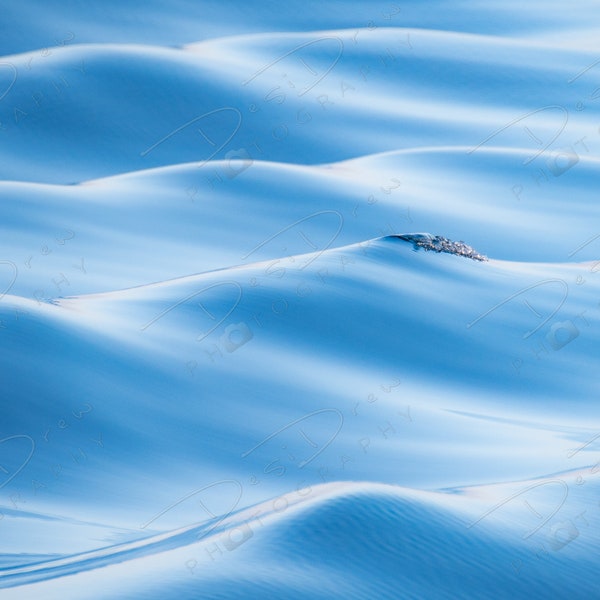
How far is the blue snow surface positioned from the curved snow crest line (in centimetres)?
5

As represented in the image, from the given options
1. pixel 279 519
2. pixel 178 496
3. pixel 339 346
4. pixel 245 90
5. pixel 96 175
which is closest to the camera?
pixel 279 519

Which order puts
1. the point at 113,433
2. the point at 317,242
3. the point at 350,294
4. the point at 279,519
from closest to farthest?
the point at 279,519 < the point at 113,433 < the point at 350,294 < the point at 317,242

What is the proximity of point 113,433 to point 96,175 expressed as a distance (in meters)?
5.45

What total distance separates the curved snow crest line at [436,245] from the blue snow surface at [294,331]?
52 millimetres

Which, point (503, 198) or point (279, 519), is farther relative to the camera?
point (503, 198)

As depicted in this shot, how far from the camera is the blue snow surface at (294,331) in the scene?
274 cm

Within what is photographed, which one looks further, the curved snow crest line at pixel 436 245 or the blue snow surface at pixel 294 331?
the curved snow crest line at pixel 436 245

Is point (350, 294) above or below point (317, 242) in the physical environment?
above

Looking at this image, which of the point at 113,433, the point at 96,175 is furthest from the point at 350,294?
the point at 96,175

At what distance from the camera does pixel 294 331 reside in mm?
4930

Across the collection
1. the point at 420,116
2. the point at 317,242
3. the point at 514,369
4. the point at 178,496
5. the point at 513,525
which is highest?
the point at 513,525

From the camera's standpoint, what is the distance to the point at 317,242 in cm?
716

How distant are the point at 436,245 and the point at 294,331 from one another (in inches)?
52.6

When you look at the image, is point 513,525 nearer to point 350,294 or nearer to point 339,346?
point 339,346
